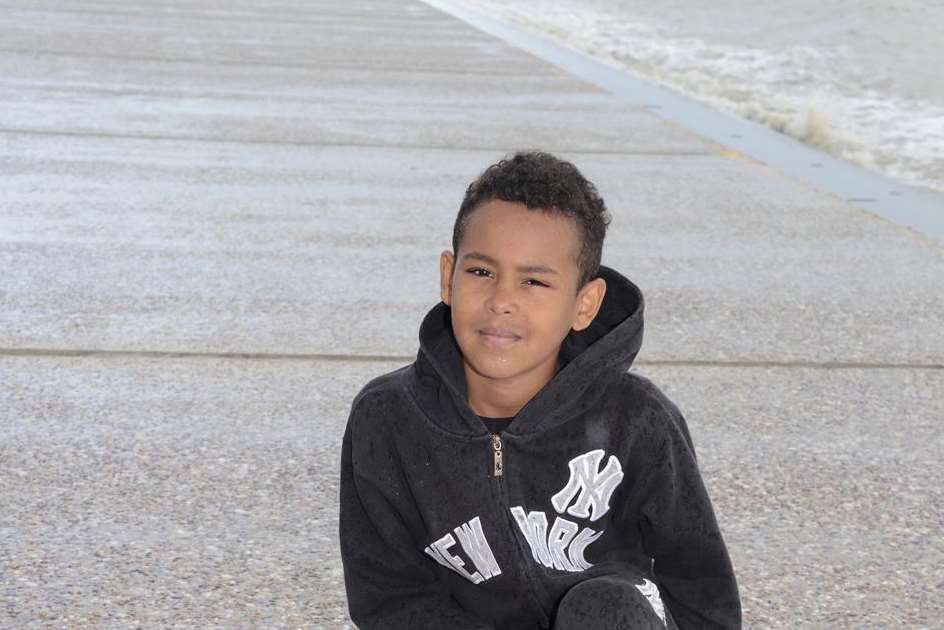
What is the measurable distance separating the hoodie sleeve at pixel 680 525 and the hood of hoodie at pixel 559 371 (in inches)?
4.0

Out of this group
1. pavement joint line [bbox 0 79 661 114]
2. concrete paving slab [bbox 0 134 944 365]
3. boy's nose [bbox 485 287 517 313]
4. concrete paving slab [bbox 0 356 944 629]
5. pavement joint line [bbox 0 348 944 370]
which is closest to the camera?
boy's nose [bbox 485 287 517 313]

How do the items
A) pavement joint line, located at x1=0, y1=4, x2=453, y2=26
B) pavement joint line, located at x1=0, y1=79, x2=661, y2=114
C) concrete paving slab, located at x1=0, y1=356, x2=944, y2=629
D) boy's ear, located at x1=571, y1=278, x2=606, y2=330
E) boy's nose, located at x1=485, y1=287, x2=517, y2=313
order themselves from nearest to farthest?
1. boy's nose, located at x1=485, y1=287, x2=517, y2=313
2. boy's ear, located at x1=571, y1=278, x2=606, y2=330
3. concrete paving slab, located at x1=0, y1=356, x2=944, y2=629
4. pavement joint line, located at x1=0, y1=79, x2=661, y2=114
5. pavement joint line, located at x1=0, y1=4, x2=453, y2=26

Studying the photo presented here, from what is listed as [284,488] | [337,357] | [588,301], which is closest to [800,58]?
[337,357]

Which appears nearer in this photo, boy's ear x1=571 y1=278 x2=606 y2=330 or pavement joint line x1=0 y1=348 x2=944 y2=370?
boy's ear x1=571 y1=278 x2=606 y2=330

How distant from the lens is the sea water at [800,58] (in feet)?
35.7

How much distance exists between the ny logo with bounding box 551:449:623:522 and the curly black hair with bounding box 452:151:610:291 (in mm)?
268

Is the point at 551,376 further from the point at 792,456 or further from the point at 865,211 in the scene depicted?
the point at 865,211

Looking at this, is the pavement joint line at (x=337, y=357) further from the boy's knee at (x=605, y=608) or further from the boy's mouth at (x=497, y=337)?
the boy's knee at (x=605, y=608)

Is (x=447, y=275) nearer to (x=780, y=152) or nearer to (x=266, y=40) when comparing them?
(x=780, y=152)

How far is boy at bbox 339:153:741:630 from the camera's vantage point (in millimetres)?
2258

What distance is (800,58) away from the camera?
59.0 ft

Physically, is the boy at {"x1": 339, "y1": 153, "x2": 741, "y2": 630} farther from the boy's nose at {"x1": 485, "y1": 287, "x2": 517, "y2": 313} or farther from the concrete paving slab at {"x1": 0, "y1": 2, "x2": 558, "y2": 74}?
the concrete paving slab at {"x1": 0, "y1": 2, "x2": 558, "y2": 74}

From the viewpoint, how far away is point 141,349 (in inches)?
184

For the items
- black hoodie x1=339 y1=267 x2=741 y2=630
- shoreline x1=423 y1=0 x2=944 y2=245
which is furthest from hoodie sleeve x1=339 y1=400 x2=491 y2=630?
shoreline x1=423 y1=0 x2=944 y2=245
